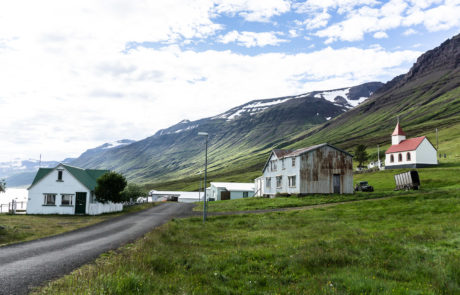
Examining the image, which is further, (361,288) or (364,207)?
(364,207)

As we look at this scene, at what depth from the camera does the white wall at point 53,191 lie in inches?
1980

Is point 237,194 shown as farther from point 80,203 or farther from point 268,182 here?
point 80,203

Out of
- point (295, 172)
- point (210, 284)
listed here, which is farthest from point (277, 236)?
point (295, 172)

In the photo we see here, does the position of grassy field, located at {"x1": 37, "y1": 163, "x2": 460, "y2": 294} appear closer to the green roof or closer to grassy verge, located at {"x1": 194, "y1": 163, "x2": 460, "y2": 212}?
grassy verge, located at {"x1": 194, "y1": 163, "x2": 460, "y2": 212}

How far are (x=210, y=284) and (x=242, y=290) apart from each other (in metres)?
1.23

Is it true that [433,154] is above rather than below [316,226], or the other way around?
above

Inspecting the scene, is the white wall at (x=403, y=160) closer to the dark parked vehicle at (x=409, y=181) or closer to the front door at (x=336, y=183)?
the dark parked vehicle at (x=409, y=181)

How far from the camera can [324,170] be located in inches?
2288

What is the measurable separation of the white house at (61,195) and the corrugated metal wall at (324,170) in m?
36.3

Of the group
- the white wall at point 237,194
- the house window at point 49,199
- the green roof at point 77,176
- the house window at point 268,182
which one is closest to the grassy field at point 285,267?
the green roof at point 77,176

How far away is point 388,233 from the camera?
62.1 ft

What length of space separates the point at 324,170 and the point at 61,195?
46.2 m

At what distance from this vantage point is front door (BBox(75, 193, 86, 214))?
50.1 metres

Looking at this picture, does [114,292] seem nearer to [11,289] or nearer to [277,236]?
[11,289]
